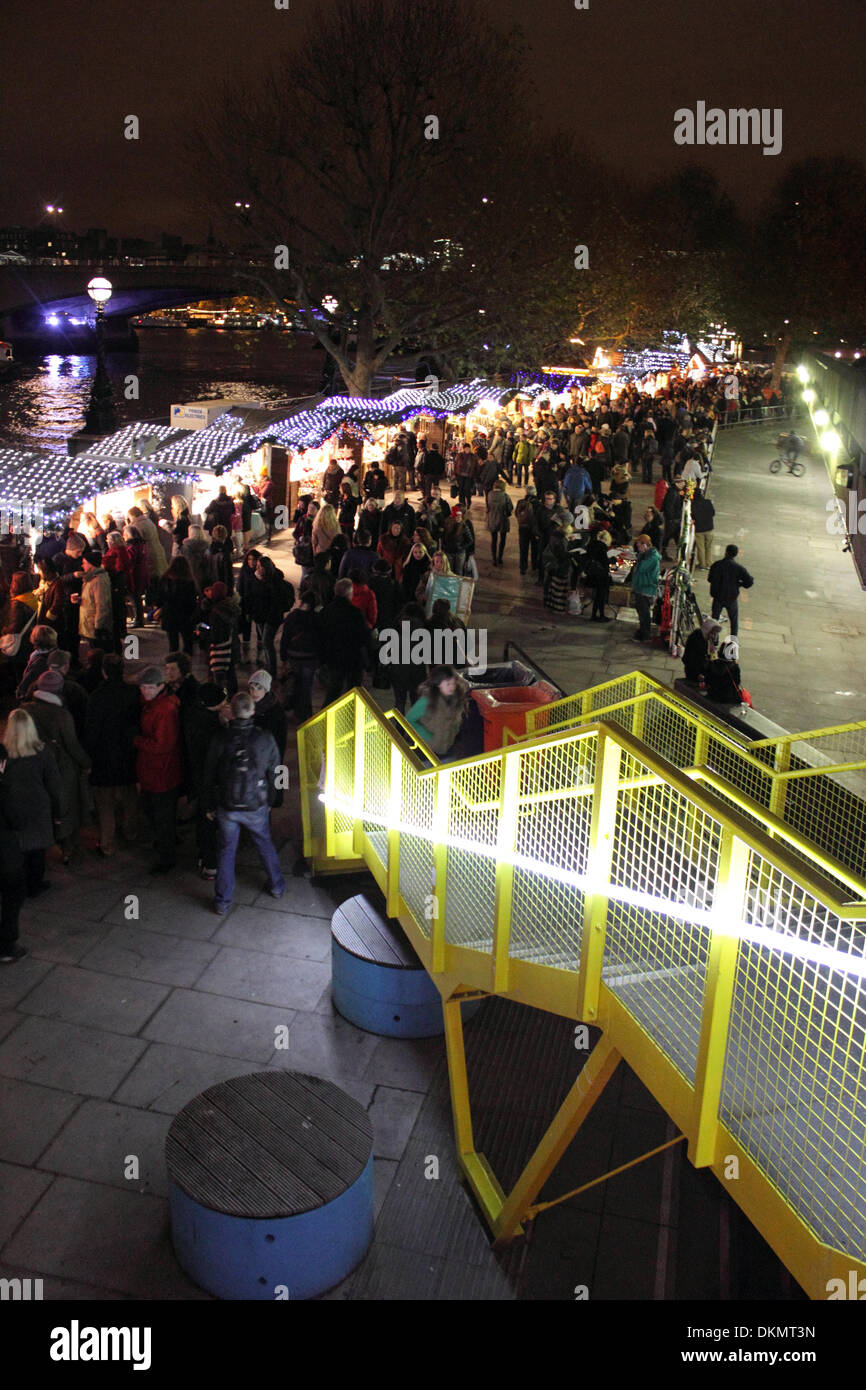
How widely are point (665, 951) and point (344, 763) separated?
420 centimetres

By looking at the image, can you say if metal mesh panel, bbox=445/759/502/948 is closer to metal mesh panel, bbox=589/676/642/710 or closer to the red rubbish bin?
metal mesh panel, bbox=589/676/642/710

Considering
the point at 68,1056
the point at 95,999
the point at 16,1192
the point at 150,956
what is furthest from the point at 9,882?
the point at 16,1192

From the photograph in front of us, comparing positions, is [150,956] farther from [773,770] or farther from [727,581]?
[727,581]

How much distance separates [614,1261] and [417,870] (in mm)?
2292

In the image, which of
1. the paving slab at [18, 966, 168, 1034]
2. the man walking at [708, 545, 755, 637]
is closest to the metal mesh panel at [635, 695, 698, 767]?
the paving slab at [18, 966, 168, 1034]

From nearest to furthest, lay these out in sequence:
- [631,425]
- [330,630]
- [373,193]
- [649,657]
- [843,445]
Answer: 1. [330,630]
2. [649,657]
3. [373,193]
4. [631,425]
5. [843,445]

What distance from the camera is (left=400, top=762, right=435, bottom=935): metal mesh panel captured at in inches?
244

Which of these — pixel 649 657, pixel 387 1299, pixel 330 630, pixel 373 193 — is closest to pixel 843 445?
pixel 373 193

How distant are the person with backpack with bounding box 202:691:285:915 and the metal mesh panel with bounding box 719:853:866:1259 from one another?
4.19 metres

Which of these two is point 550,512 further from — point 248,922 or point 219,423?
point 248,922

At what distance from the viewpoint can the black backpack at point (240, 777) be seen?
7.24 meters

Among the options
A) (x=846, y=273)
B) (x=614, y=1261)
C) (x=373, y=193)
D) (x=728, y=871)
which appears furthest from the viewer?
(x=846, y=273)

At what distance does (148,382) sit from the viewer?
82.5 meters

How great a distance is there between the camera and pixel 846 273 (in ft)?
219
